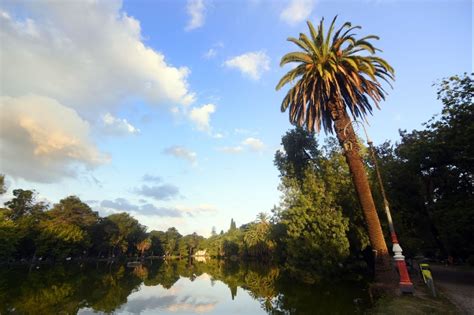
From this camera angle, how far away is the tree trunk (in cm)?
2072

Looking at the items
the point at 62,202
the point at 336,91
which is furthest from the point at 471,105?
the point at 62,202

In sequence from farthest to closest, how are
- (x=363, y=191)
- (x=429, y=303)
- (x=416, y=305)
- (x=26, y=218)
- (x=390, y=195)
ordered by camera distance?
(x=26, y=218) < (x=390, y=195) < (x=363, y=191) < (x=429, y=303) < (x=416, y=305)

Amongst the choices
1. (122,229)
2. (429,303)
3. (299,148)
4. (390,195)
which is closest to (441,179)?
(390,195)

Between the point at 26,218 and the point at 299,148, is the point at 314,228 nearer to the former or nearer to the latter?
the point at 299,148

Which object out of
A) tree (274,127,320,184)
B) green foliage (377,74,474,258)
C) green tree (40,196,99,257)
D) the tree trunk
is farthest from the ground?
green tree (40,196,99,257)

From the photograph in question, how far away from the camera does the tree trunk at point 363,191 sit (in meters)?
20.7

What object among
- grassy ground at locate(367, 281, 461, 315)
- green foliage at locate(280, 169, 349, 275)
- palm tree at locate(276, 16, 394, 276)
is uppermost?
palm tree at locate(276, 16, 394, 276)

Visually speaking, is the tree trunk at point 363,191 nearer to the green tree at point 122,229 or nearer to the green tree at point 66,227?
the green tree at point 66,227

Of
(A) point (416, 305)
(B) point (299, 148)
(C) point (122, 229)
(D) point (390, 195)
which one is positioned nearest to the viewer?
(A) point (416, 305)

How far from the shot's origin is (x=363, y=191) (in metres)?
22.3

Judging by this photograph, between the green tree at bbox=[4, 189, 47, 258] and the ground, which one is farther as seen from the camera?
the green tree at bbox=[4, 189, 47, 258]

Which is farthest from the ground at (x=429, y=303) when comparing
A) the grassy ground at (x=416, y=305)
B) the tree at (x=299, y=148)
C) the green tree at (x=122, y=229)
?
the green tree at (x=122, y=229)

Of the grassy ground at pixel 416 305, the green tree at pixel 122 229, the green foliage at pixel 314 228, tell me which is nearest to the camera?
the grassy ground at pixel 416 305

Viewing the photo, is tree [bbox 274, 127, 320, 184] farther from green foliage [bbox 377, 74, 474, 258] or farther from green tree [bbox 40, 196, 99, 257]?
green tree [bbox 40, 196, 99, 257]
